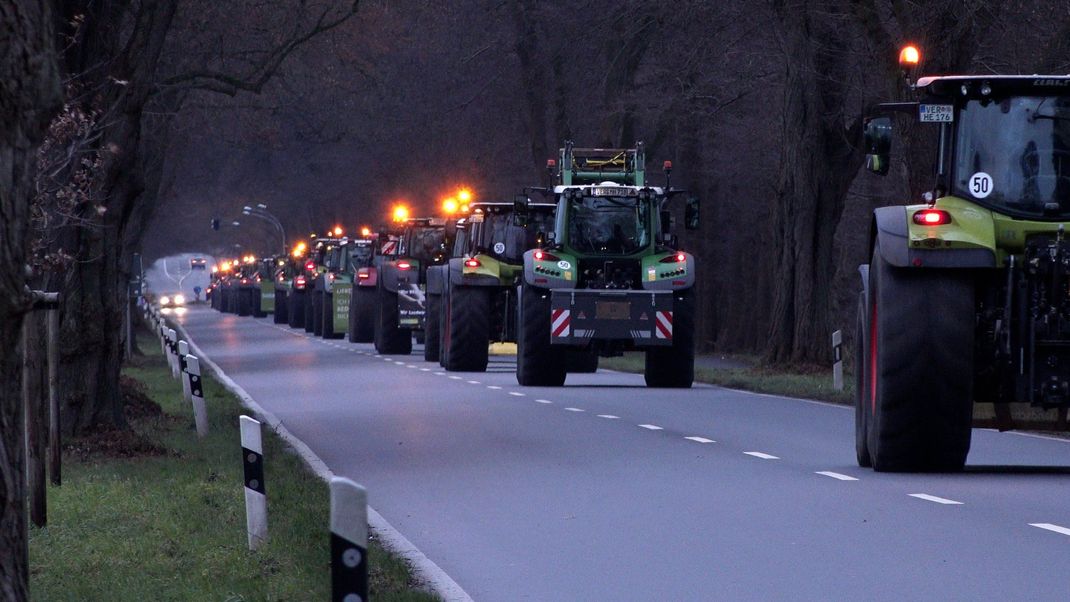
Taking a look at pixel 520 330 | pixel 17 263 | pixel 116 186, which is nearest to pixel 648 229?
pixel 520 330

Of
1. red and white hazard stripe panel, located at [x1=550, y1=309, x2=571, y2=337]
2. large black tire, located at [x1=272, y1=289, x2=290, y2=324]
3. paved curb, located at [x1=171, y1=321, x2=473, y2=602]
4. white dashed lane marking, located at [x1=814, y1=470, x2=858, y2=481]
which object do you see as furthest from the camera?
large black tire, located at [x1=272, y1=289, x2=290, y2=324]

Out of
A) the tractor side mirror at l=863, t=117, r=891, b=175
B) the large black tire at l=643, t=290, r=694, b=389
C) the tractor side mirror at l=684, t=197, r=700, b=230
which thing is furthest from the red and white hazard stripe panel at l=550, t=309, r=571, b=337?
the tractor side mirror at l=863, t=117, r=891, b=175

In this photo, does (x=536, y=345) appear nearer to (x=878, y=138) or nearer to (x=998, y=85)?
(x=998, y=85)

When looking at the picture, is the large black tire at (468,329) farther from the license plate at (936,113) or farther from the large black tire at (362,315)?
the license plate at (936,113)

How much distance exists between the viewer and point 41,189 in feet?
59.5

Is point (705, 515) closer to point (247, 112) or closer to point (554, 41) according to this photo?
point (247, 112)

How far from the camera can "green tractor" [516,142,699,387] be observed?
1115 inches

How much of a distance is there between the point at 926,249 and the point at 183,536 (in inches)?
211

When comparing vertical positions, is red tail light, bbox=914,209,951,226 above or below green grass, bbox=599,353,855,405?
above

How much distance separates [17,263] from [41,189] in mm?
11711

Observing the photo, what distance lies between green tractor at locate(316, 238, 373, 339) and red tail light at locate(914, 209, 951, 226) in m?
36.6

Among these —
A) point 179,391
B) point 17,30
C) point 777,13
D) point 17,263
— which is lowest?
point 179,391

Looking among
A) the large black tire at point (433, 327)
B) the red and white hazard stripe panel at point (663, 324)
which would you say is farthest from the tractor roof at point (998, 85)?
the large black tire at point (433, 327)

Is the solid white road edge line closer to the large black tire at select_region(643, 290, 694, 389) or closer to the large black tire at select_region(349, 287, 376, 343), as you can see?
the large black tire at select_region(643, 290, 694, 389)
